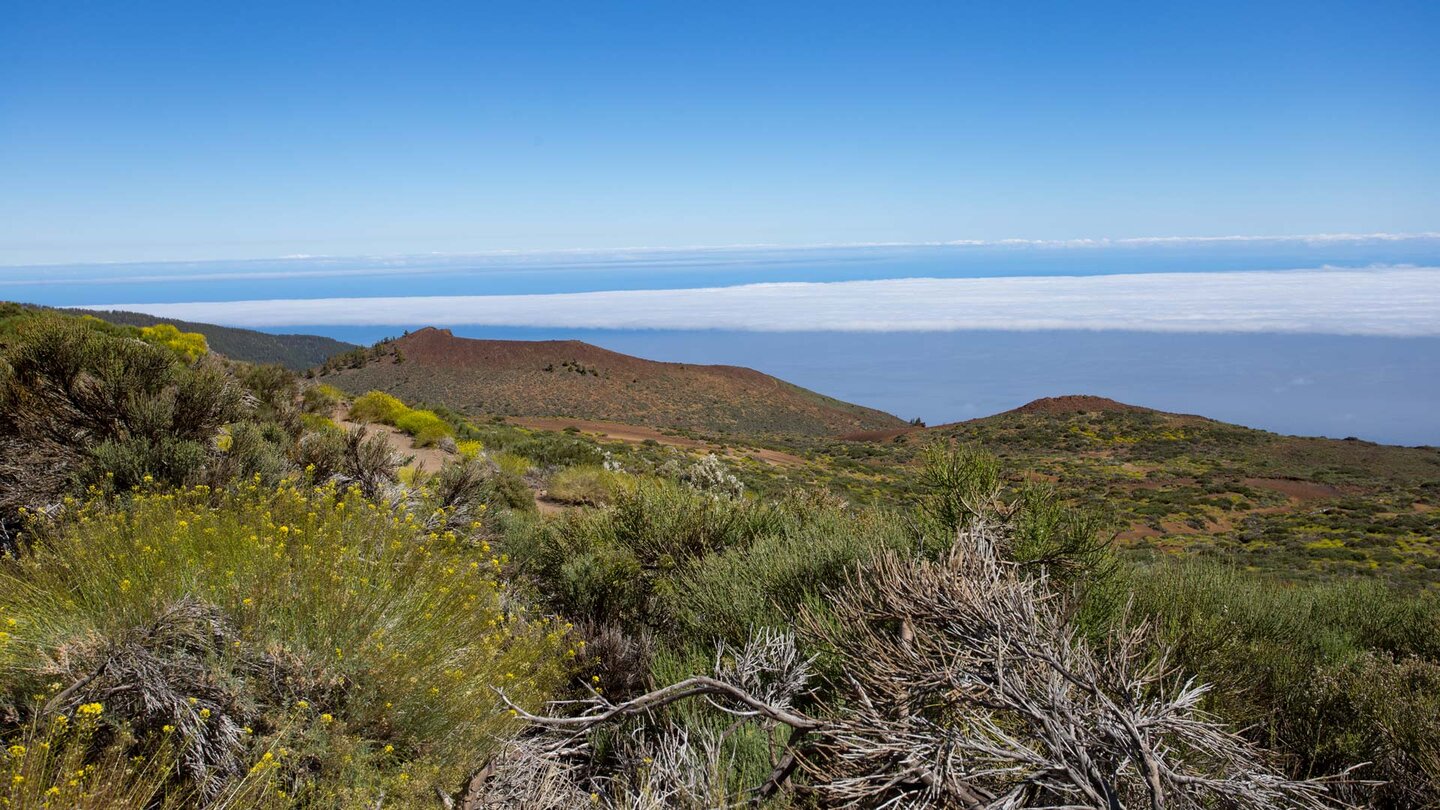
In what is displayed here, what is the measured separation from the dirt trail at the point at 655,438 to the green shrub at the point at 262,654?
26.6m

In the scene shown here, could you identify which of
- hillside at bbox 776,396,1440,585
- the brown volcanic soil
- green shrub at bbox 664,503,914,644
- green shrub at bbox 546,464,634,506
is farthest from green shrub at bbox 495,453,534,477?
the brown volcanic soil

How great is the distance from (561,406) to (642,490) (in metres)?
42.4

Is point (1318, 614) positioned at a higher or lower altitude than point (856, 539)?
lower

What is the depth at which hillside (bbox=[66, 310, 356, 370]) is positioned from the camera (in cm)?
5462

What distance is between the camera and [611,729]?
14.0 feet

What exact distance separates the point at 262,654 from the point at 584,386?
51.4 metres

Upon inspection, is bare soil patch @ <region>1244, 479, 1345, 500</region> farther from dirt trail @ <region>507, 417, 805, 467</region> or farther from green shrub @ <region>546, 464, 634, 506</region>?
green shrub @ <region>546, 464, 634, 506</region>

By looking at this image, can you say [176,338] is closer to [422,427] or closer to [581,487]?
[422,427]

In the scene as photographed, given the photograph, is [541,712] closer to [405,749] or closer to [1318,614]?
[405,749]

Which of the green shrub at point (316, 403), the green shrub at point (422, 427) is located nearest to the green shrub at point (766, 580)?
the green shrub at point (422, 427)

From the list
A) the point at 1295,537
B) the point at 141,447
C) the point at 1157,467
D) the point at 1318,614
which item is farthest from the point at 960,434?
the point at 141,447

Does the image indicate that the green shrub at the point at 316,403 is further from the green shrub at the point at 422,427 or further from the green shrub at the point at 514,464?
the green shrub at the point at 514,464

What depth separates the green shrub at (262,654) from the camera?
304 cm

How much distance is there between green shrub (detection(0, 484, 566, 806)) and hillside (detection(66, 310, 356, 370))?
50989 millimetres
